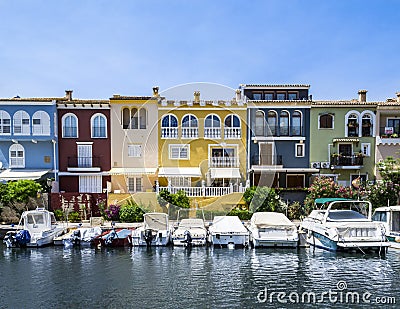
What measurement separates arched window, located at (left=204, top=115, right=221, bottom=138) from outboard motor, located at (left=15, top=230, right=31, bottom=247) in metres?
16.3

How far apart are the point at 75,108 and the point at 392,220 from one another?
2655 centimetres

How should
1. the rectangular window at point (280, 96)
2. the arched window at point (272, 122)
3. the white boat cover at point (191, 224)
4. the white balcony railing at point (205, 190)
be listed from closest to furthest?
the white boat cover at point (191, 224), the white balcony railing at point (205, 190), the arched window at point (272, 122), the rectangular window at point (280, 96)

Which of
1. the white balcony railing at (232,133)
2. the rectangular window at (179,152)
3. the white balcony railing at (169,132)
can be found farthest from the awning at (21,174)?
the white balcony railing at (232,133)

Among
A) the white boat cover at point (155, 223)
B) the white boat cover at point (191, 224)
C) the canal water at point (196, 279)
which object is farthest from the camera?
the white boat cover at point (191, 224)

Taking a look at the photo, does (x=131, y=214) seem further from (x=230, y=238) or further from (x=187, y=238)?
(x=230, y=238)

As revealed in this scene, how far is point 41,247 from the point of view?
22.7 m

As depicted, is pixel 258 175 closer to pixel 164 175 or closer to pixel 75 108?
pixel 164 175

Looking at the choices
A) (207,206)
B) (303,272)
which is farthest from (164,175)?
(303,272)

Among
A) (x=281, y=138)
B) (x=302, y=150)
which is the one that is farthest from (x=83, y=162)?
(x=302, y=150)

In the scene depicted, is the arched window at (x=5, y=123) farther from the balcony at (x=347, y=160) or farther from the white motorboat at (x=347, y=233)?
the balcony at (x=347, y=160)

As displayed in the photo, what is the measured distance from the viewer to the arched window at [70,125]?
3262cm

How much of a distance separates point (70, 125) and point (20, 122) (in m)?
4.17

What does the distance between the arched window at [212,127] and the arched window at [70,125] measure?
11.7 m

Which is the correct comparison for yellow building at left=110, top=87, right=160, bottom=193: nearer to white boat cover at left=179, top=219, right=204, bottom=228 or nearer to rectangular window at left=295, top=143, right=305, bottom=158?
white boat cover at left=179, top=219, right=204, bottom=228
